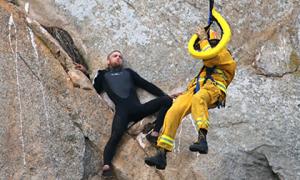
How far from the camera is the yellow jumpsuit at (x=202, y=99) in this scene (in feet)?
28.6

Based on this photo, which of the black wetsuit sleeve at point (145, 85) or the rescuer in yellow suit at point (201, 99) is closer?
the rescuer in yellow suit at point (201, 99)

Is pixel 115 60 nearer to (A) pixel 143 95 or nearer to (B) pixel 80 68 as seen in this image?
(B) pixel 80 68

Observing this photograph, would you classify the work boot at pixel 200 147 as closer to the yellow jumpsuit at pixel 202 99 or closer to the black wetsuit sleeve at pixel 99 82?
the yellow jumpsuit at pixel 202 99

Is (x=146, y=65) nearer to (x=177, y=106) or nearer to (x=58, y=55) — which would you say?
(x=58, y=55)

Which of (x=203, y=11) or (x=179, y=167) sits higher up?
(x=203, y=11)

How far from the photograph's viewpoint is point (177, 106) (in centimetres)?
892

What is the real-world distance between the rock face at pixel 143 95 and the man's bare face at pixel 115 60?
0.31 meters

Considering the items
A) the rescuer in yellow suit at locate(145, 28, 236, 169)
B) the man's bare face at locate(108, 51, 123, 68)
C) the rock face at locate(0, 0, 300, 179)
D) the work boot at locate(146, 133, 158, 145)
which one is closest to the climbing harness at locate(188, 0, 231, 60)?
the rescuer in yellow suit at locate(145, 28, 236, 169)

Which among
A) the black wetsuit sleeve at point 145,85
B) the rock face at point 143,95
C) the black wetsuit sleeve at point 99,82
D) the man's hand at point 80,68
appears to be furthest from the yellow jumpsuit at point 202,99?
the man's hand at point 80,68

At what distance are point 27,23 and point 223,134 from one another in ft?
10.5

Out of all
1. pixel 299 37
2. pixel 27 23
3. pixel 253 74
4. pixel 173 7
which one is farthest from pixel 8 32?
pixel 299 37

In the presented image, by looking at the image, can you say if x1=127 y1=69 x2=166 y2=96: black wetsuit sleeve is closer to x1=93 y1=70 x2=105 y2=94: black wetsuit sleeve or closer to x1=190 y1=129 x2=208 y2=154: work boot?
x1=93 y1=70 x2=105 y2=94: black wetsuit sleeve

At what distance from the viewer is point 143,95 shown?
11.0 m

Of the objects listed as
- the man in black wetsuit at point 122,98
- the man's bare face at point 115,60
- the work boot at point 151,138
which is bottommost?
the work boot at point 151,138
